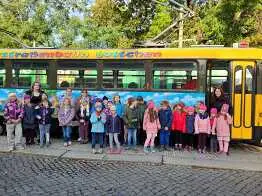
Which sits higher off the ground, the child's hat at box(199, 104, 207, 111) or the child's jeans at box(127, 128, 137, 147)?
the child's hat at box(199, 104, 207, 111)

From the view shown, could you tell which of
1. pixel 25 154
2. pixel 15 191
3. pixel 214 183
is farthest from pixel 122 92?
pixel 15 191

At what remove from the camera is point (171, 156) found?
Answer: 12.3 meters

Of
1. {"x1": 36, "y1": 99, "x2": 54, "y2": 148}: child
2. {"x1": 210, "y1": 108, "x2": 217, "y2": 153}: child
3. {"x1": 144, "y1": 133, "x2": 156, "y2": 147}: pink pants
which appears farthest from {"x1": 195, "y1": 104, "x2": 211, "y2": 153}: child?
{"x1": 36, "y1": 99, "x2": 54, "y2": 148}: child

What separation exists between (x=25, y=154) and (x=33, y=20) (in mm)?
22278

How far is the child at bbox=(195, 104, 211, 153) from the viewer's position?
1277 centimetres

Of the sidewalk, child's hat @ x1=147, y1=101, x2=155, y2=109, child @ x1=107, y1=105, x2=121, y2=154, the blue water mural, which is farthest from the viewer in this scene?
the blue water mural

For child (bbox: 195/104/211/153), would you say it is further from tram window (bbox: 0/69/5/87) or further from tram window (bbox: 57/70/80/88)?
tram window (bbox: 0/69/5/87)

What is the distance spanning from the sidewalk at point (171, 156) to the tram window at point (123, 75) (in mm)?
1976

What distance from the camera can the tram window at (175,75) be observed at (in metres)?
13.8

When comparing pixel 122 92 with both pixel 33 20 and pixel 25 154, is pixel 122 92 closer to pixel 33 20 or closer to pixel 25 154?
pixel 25 154

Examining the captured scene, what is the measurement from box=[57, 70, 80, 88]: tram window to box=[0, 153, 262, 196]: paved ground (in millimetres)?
3617

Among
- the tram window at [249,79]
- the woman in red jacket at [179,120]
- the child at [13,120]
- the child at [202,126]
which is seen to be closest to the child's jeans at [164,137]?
the woman in red jacket at [179,120]

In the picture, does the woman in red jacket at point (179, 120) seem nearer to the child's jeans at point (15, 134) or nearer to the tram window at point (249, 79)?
the tram window at point (249, 79)

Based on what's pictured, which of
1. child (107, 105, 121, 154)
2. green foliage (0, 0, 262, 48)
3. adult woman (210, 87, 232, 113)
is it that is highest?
green foliage (0, 0, 262, 48)
